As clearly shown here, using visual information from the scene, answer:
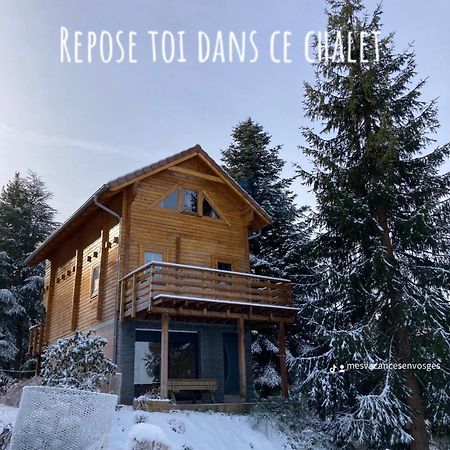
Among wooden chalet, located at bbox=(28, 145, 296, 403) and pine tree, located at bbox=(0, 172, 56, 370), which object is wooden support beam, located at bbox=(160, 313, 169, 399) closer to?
wooden chalet, located at bbox=(28, 145, 296, 403)

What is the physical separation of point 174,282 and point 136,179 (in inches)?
162

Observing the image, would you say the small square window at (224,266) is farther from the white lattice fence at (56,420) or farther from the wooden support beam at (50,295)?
the white lattice fence at (56,420)

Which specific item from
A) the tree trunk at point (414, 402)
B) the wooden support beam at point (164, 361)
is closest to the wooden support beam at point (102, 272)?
the wooden support beam at point (164, 361)

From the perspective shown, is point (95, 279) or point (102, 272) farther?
point (95, 279)

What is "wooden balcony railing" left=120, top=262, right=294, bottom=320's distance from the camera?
14250mm

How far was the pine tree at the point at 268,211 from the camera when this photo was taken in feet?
65.3

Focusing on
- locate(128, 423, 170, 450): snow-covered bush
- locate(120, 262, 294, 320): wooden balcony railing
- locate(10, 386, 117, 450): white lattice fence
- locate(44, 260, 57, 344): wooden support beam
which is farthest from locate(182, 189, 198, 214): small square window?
locate(10, 386, 117, 450): white lattice fence

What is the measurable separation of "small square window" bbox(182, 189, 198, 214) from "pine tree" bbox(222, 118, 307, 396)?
13.7 ft

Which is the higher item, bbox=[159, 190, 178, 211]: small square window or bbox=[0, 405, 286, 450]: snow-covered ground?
bbox=[159, 190, 178, 211]: small square window

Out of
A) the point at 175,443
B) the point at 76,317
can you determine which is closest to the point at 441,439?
the point at 175,443

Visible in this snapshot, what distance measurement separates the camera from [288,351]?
63.8 feet

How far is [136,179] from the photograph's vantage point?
16.4 metres

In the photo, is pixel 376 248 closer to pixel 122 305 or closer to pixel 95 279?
pixel 122 305

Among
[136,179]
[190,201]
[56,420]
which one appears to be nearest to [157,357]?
[190,201]
